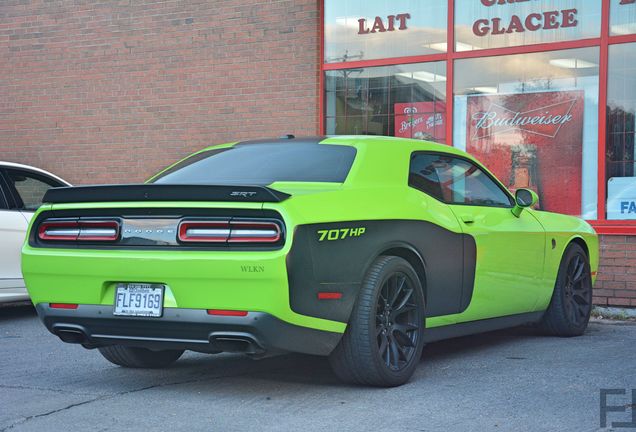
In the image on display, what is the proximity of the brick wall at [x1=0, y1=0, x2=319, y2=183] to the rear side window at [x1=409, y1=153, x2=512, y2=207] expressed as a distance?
185 inches

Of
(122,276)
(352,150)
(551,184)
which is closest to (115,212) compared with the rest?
(122,276)

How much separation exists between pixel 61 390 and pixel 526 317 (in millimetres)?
3472

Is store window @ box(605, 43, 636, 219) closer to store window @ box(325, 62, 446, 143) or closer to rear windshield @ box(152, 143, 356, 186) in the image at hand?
store window @ box(325, 62, 446, 143)

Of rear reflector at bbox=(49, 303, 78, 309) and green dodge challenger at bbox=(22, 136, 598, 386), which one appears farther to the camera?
rear reflector at bbox=(49, 303, 78, 309)

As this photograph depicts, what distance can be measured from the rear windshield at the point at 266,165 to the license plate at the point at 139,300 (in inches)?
38.6

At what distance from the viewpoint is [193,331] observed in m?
5.38

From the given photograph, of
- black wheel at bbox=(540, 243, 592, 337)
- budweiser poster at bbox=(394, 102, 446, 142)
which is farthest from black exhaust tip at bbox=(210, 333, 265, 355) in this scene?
budweiser poster at bbox=(394, 102, 446, 142)

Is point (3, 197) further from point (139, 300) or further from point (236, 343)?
point (236, 343)

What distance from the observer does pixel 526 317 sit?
7684 mm

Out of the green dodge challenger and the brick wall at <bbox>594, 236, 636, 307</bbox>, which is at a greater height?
the green dodge challenger

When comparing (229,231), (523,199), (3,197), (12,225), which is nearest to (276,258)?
(229,231)

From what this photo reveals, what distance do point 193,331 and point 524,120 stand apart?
651 cm

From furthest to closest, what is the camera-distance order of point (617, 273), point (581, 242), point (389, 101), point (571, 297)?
point (389, 101), point (617, 273), point (581, 242), point (571, 297)

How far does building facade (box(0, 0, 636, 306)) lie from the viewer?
10516 millimetres
